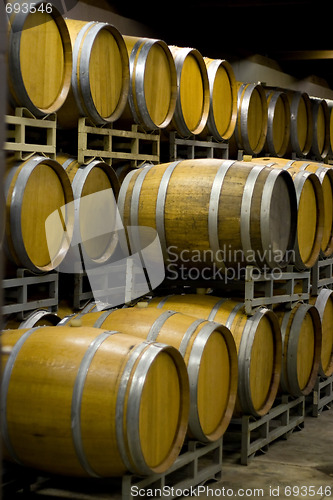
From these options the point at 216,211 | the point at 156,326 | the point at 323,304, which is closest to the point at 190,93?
the point at 216,211

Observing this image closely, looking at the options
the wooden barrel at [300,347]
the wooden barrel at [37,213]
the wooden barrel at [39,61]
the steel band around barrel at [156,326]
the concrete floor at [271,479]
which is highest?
the wooden barrel at [39,61]

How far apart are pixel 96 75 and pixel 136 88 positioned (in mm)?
559

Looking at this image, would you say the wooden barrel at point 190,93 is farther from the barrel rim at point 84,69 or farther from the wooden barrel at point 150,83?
the barrel rim at point 84,69

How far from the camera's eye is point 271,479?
5.02m

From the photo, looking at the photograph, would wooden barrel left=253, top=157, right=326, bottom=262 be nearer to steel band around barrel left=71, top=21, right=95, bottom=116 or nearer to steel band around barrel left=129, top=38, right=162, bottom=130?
steel band around barrel left=129, top=38, right=162, bottom=130

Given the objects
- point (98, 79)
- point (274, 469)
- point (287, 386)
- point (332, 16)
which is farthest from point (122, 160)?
point (332, 16)

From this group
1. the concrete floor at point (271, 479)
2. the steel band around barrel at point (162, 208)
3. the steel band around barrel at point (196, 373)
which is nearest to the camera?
the steel band around barrel at point (196, 373)

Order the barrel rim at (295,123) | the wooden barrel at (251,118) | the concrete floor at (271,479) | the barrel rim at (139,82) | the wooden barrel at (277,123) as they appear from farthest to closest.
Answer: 1. the barrel rim at (295,123)
2. the wooden barrel at (277,123)
3. the wooden barrel at (251,118)
4. the barrel rim at (139,82)
5. the concrete floor at (271,479)

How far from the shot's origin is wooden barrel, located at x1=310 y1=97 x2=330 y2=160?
30.1 feet

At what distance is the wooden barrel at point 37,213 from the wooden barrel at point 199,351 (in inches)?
18.6

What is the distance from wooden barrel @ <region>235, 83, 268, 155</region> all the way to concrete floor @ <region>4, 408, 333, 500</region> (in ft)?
10.4

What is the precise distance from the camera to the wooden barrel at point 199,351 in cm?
444

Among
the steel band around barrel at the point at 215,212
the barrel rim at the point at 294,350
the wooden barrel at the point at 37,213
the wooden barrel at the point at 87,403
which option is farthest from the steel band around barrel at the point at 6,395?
the barrel rim at the point at 294,350

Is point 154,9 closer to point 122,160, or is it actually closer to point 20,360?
point 122,160
